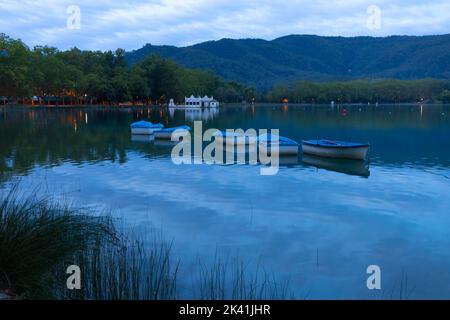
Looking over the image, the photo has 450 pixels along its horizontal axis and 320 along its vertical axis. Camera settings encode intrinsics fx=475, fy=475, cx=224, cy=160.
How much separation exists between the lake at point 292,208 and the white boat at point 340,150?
0.89 meters

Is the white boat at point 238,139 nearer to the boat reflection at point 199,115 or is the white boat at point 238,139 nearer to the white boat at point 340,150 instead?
the white boat at point 340,150

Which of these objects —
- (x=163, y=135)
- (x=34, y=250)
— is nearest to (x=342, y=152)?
(x=163, y=135)

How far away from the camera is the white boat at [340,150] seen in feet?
90.9

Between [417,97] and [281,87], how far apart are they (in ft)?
186

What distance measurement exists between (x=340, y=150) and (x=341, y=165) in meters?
1.52

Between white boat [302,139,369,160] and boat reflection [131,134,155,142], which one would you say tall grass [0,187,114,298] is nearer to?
white boat [302,139,369,160]

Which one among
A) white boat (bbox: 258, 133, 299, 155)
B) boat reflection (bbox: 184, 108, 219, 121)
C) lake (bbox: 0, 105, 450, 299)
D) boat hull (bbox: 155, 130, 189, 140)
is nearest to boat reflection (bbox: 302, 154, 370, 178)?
lake (bbox: 0, 105, 450, 299)

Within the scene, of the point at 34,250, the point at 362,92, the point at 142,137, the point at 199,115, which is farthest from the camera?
the point at 362,92

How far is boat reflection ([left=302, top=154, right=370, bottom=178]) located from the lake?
10cm

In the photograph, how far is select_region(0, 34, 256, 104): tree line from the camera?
81.6 metres

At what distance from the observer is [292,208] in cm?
1678

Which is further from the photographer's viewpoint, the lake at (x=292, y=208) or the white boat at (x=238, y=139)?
the white boat at (x=238, y=139)

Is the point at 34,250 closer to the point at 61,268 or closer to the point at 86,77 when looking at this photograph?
the point at 61,268

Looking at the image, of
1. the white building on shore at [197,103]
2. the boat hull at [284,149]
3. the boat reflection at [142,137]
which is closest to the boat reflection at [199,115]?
the white building on shore at [197,103]
